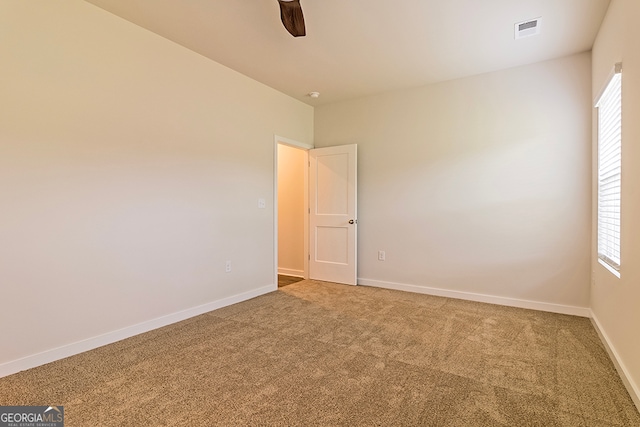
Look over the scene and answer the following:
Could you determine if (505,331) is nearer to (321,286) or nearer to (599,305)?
(599,305)

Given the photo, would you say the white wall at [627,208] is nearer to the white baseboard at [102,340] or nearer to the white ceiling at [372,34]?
the white ceiling at [372,34]

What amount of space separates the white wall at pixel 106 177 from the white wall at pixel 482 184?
1888 mm

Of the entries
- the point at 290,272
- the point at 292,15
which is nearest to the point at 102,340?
the point at 292,15

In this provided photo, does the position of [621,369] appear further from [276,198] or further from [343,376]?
[276,198]

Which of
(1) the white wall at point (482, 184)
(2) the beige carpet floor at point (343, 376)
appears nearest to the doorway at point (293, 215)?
(1) the white wall at point (482, 184)

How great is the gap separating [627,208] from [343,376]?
208cm

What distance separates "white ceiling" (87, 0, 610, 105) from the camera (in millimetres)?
2531

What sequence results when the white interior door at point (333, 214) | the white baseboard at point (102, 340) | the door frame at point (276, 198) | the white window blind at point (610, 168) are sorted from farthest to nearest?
1. the white interior door at point (333, 214)
2. the door frame at point (276, 198)
3. the white window blind at point (610, 168)
4. the white baseboard at point (102, 340)

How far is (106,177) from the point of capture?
2.63 metres

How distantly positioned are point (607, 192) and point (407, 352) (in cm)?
212

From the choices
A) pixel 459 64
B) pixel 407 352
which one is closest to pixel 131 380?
pixel 407 352

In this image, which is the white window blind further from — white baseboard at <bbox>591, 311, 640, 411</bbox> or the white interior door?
the white interior door

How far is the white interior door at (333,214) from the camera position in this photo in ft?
15.3

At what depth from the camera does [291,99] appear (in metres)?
4.64
